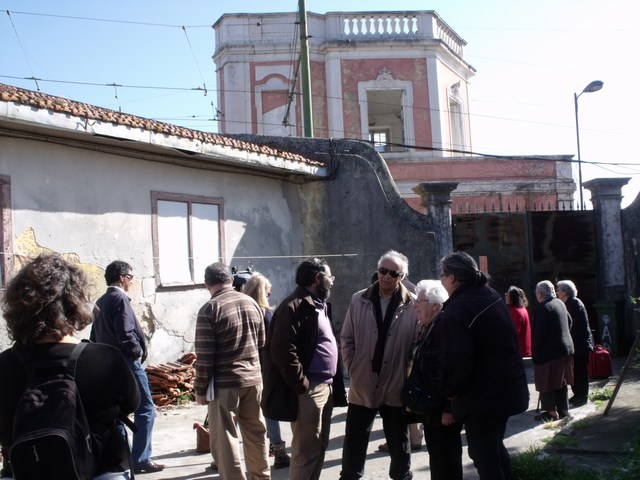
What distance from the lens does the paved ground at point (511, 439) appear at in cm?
610

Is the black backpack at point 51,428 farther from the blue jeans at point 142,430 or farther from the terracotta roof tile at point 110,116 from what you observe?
the terracotta roof tile at point 110,116

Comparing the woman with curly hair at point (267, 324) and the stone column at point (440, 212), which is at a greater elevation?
the stone column at point (440, 212)

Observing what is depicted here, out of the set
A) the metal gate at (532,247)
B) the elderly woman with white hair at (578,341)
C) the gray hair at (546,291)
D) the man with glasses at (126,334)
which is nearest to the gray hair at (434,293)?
the man with glasses at (126,334)

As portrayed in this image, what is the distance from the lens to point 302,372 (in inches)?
191

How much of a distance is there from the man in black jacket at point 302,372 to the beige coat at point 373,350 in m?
0.25

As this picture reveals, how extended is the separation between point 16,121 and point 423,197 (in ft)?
20.6

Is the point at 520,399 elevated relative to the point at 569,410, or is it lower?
elevated

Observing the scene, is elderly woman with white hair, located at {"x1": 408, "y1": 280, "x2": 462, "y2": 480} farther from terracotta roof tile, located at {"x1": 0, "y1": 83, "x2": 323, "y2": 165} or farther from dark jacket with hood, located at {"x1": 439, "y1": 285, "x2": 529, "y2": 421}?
terracotta roof tile, located at {"x1": 0, "y1": 83, "x2": 323, "y2": 165}

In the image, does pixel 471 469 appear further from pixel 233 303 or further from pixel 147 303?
pixel 147 303

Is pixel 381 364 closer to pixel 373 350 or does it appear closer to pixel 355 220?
pixel 373 350

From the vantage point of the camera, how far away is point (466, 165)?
20344mm

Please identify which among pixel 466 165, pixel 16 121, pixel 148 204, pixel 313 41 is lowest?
pixel 148 204

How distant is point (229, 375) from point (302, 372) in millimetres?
611

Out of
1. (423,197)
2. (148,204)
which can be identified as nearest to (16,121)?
(148,204)
